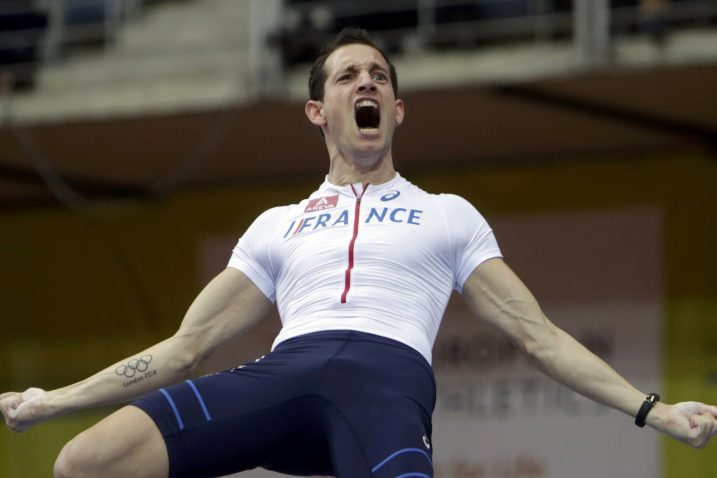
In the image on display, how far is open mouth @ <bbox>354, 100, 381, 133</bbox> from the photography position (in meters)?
4.20

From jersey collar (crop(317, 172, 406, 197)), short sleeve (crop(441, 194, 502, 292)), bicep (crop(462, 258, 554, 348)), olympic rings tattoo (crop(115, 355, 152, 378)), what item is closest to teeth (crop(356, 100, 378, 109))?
jersey collar (crop(317, 172, 406, 197))

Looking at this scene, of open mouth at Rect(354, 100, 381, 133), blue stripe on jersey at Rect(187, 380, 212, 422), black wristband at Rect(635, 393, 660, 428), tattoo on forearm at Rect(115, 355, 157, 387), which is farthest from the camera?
open mouth at Rect(354, 100, 381, 133)

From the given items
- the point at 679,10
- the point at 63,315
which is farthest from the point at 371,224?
the point at 63,315

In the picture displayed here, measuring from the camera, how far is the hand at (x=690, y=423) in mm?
3682

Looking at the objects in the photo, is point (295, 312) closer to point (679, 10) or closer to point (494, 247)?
point (494, 247)

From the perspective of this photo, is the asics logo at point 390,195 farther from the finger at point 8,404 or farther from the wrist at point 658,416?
the finger at point 8,404

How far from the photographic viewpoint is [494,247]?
4098 mm

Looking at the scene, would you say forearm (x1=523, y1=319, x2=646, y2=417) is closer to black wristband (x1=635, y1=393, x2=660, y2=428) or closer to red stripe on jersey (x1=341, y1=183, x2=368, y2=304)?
black wristband (x1=635, y1=393, x2=660, y2=428)

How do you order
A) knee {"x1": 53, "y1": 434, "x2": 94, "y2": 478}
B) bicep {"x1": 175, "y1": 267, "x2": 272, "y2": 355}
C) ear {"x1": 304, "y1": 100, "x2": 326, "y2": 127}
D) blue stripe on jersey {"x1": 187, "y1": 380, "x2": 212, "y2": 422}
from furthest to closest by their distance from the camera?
1. ear {"x1": 304, "y1": 100, "x2": 326, "y2": 127}
2. bicep {"x1": 175, "y1": 267, "x2": 272, "y2": 355}
3. blue stripe on jersey {"x1": 187, "y1": 380, "x2": 212, "y2": 422}
4. knee {"x1": 53, "y1": 434, "x2": 94, "y2": 478}

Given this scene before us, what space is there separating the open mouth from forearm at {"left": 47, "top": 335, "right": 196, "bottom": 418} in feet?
2.70

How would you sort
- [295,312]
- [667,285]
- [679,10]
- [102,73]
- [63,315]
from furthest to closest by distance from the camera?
[63,315] < [102,73] < [667,285] < [679,10] < [295,312]

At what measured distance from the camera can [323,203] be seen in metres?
4.16

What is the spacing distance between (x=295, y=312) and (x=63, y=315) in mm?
7161

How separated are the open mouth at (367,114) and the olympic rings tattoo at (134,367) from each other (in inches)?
36.4
